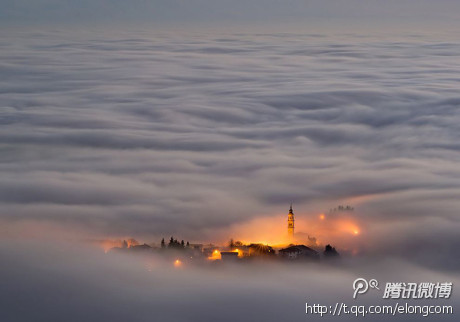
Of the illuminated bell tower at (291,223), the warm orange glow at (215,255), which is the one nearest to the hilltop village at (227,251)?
the warm orange glow at (215,255)

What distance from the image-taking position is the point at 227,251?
39.7m

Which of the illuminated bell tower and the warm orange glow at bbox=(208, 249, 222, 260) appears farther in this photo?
the illuminated bell tower

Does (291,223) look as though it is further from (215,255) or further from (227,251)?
(215,255)

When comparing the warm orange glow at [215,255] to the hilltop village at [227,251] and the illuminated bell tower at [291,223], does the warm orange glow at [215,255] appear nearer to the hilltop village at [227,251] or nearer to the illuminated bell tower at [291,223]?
the hilltop village at [227,251]

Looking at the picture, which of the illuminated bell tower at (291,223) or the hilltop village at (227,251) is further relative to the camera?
the illuminated bell tower at (291,223)

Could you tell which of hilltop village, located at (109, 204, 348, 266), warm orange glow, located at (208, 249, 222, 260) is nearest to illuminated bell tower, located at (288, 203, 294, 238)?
hilltop village, located at (109, 204, 348, 266)

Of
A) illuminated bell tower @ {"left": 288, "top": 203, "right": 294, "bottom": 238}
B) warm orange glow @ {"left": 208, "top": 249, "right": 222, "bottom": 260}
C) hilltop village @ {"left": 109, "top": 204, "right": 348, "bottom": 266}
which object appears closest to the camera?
warm orange glow @ {"left": 208, "top": 249, "right": 222, "bottom": 260}

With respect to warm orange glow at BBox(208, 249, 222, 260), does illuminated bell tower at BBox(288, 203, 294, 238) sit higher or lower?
higher

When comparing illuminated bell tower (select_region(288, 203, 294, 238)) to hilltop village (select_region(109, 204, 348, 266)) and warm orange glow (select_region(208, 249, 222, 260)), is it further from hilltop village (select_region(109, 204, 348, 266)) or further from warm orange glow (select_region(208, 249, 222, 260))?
warm orange glow (select_region(208, 249, 222, 260))

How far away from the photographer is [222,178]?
60031mm

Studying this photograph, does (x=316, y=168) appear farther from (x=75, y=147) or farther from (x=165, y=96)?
(x=165, y=96)

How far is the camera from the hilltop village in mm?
39031

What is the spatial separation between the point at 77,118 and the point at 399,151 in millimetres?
37164

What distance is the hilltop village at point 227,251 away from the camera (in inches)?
1537
